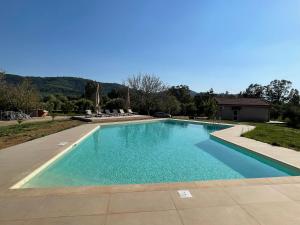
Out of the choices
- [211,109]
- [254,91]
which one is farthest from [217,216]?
[254,91]

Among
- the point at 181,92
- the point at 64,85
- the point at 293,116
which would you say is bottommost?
the point at 293,116

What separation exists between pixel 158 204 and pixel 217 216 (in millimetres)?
976

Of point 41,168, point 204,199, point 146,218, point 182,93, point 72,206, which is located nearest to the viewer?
point 146,218

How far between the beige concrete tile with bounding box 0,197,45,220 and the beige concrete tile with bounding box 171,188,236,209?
2345 mm

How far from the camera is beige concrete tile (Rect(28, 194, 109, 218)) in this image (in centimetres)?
406

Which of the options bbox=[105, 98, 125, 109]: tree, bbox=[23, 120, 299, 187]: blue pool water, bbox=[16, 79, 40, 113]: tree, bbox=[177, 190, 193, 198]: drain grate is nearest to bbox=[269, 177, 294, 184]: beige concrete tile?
bbox=[23, 120, 299, 187]: blue pool water

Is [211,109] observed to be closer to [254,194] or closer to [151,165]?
[151,165]

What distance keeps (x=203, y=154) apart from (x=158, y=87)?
2487 cm

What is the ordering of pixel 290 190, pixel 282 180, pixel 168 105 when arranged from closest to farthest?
pixel 290 190
pixel 282 180
pixel 168 105

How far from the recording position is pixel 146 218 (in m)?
3.88

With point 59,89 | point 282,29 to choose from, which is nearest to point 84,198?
point 282,29

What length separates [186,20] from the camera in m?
15.7

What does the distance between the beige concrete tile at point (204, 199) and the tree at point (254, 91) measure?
53657mm

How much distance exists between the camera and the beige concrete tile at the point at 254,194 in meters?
4.60
